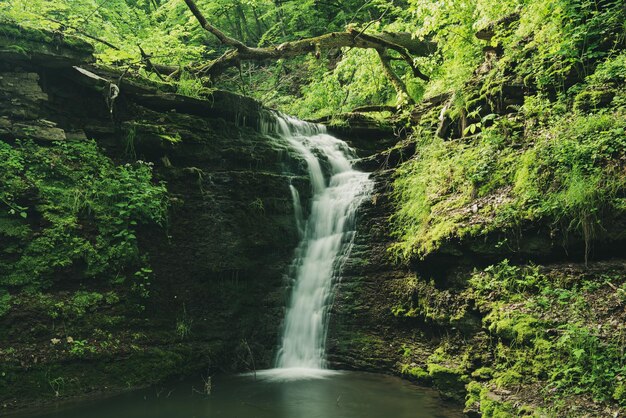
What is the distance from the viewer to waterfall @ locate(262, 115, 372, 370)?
761cm

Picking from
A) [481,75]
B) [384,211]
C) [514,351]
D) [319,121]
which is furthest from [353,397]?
[319,121]

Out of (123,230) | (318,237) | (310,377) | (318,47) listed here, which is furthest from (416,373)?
(318,47)

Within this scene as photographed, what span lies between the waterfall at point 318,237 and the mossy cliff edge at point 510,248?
1.06 ft

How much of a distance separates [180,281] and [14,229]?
2538mm

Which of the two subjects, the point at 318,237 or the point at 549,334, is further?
the point at 318,237

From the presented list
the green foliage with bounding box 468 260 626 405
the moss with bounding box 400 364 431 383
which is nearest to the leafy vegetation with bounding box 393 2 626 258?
the green foliage with bounding box 468 260 626 405

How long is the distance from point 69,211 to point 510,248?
21.6 ft

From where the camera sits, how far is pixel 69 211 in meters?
7.00

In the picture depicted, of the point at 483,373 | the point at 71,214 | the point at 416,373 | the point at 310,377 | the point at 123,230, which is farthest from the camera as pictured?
the point at 123,230

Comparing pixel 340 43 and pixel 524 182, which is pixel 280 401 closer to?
pixel 524 182

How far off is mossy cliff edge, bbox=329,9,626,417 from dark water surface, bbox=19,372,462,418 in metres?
0.47

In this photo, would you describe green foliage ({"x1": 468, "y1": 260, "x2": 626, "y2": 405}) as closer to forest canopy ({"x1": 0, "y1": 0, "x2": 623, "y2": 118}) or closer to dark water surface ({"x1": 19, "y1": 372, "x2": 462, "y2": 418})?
dark water surface ({"x1": 19, "y1": 372, "x2": 462, "y2": 418})

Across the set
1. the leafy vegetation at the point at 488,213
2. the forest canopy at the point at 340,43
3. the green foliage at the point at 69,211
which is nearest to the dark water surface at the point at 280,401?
the leafy vegetation at the point at 488,213

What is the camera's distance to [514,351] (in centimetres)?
504
